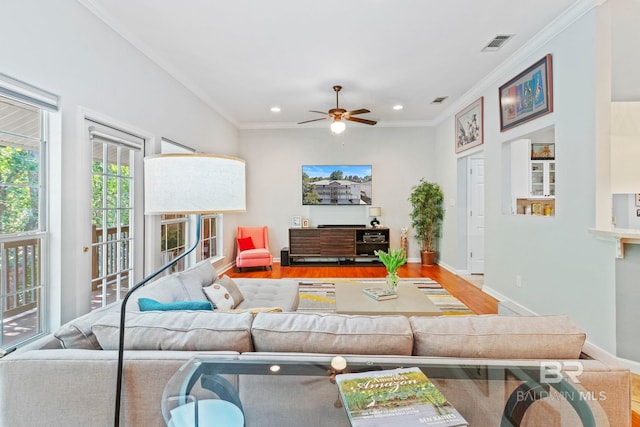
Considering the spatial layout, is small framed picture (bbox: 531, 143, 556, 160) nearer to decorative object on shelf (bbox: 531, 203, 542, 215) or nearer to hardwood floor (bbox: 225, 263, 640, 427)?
decorative object on shelf (bbox: 531, 203, 542, 215)

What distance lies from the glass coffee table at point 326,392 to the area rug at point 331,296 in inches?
94.5

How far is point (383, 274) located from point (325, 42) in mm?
3729

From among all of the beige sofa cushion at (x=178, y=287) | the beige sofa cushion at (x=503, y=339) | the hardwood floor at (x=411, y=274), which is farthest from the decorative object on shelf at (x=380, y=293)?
the beige sofa cushion at (x=503, y=339)

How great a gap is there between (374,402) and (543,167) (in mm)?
5605

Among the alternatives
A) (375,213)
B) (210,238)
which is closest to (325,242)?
(375,213)

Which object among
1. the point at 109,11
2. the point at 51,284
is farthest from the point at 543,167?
the point at 51,284

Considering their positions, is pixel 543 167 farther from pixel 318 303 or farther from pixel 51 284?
pixel 51 284

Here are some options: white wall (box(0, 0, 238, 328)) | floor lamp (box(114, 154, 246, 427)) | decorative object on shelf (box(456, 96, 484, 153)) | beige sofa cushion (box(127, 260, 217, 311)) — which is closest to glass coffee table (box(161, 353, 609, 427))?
floor lamp (box(114, 154, 246, 427))

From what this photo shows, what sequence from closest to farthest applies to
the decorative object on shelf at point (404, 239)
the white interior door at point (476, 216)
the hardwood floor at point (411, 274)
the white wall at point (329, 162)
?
the hardwood floor at point (411, 274) < the white interior door at point (476, 216) < the decorative object on shelf at point (404, 239) < the white wall at point (329, 162)

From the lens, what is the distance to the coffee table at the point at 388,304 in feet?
8.46

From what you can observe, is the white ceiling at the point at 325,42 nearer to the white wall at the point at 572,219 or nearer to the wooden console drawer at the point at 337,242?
the white wall at the point at 572,219

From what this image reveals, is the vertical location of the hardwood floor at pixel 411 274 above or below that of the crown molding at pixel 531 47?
below

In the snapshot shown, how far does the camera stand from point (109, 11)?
2643mm

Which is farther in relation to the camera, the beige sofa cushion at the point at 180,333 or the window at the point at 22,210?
the window at the point at 22,210
